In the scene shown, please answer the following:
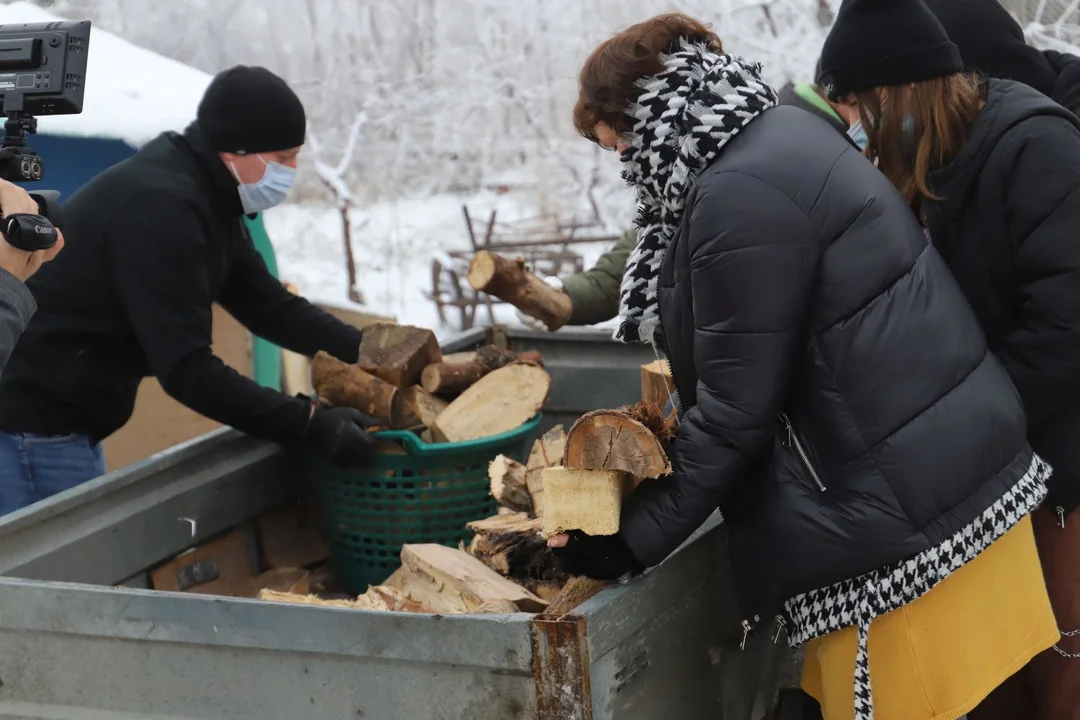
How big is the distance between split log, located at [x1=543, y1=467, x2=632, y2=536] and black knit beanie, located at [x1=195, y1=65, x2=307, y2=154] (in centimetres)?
159

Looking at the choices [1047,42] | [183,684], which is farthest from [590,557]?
[1047,42]

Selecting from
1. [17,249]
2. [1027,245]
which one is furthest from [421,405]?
[1027,245]

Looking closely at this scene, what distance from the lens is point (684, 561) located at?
73.5 inches

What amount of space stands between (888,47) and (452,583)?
127 cm

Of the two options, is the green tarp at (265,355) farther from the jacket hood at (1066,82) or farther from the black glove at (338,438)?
the jacket hood at (1066,82)

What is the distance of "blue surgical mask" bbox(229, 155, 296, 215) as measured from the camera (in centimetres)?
290

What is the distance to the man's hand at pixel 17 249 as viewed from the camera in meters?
1.67

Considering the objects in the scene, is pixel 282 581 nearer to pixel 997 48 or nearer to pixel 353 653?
pixel 353 653

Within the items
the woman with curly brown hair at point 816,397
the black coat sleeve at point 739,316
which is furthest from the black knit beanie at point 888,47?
the black coat sleeve at point 739,316

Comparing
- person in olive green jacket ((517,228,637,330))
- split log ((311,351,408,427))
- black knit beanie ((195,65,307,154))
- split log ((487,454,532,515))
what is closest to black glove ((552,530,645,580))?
split log ((487,454,532,515))

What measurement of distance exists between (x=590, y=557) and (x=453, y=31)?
754 centimetres

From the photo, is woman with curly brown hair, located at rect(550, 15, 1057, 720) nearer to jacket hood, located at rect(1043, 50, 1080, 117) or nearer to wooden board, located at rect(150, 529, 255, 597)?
jacket hood, located at rect(1043, 50, 1080, 117)

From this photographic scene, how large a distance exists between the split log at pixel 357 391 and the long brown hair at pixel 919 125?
1500 millimetres

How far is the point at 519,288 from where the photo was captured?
3.20 metres
